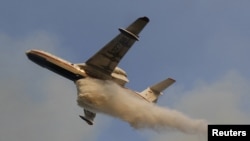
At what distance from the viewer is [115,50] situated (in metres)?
62.3

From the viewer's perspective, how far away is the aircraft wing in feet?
191

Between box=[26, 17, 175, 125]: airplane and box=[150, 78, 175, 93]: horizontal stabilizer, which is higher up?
box=[150, 78, 175, 93]: horizontal stabilizer

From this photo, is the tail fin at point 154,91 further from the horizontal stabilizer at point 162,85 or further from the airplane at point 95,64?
the airplane at point 95,64

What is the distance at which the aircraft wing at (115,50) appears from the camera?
191 ft

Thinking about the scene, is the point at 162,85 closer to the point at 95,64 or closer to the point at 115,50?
the point at 95,64

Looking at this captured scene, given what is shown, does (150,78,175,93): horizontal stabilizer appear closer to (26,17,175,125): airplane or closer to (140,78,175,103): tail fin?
(140,78,175,103): tail fin

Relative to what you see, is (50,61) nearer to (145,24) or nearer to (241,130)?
(145,24)

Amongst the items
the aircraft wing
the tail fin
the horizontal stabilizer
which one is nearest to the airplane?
the aircraft wing

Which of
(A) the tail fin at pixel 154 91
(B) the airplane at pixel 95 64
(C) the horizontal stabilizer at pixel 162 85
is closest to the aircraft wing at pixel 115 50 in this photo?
(B) the airplane at pixel 95 64

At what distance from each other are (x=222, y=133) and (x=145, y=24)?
24359 mm

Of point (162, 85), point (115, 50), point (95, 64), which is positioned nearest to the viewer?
point (115, 50)

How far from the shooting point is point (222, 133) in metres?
35.5

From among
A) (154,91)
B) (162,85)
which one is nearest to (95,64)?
(154,91)

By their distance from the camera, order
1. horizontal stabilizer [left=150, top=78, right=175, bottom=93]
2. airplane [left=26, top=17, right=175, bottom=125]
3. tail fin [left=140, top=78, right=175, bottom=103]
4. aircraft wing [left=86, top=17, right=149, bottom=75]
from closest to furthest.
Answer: aircraft wing [left=86, top=17, right=149, bottom=75]
airplane [left=26, top=17, right=175, bottom=125]
horizontal stabilizer [left=150, top=78, right=175, bottom=93]
tail fin [left=140, top=78, right=175, bottom=103]
